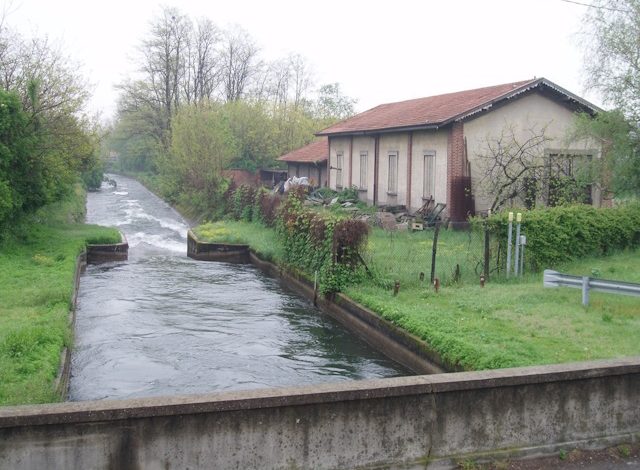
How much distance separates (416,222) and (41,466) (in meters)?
22.3

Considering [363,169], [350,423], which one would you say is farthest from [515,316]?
[363,169]

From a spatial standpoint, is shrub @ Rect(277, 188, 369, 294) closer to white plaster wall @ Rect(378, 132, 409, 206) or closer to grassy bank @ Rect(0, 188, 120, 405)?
grassy bank @ Rect(0, 188, 120, 405)

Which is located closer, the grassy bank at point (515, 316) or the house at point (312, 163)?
the grassy bank at point (515, 316)

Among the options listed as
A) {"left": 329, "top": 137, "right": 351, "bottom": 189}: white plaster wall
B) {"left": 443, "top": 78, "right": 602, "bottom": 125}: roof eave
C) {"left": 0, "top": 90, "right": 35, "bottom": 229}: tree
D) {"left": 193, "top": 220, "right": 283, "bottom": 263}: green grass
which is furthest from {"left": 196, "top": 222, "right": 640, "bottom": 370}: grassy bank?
{"left": 329, "top": 137, "right": 351, "bottom": 189}: white plaster wall

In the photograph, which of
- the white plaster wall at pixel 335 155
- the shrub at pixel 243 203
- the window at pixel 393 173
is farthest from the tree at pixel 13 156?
the white plaster wall at pixel 335 155

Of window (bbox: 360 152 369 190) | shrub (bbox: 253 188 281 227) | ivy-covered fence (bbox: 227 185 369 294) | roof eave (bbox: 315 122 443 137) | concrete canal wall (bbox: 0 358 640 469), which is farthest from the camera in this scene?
window (bbox: 360 152 369 190)

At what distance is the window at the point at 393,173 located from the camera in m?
30.6

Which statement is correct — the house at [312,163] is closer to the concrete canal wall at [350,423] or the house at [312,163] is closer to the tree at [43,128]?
the tree at [43,128]

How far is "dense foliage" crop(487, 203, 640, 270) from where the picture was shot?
17.0 m

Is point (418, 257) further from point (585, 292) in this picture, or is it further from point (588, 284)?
point (588, 284)

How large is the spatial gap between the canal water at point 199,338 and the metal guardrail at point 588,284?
11.2 feet

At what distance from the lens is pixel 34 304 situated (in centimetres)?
1440

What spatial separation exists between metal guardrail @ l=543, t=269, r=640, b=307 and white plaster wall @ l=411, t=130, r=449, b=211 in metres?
13.5

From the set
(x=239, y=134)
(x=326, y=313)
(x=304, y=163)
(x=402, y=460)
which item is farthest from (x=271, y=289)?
(x=239, y=134)
